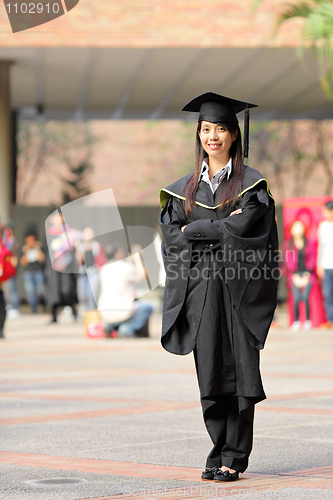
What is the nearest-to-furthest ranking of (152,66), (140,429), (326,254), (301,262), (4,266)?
(140,429)
(4,266)
(326,254)
(301,262)
(152,66)

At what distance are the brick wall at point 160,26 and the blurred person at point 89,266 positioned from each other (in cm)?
450

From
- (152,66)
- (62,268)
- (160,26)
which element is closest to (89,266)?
(62,268)

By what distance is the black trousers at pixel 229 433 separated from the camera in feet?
14.3

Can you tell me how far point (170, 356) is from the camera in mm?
11625

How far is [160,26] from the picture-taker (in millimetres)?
19359

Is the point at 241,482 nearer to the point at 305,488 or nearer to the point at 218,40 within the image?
the point at 305,488

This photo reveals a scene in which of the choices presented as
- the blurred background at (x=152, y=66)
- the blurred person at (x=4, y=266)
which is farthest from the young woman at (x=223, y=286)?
the blurred person at (x=4, y=266)

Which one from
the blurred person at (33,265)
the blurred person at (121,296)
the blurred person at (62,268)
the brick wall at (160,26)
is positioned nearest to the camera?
the blurred person at (121,296)

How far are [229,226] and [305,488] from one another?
1337 millimetres

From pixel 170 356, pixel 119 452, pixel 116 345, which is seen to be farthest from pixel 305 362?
pixel 119 452

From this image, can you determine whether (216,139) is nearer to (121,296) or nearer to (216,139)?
(216,139)

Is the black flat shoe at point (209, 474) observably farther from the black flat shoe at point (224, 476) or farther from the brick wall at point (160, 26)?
the brick wall at point (160, 26)

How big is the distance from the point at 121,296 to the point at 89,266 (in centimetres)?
355

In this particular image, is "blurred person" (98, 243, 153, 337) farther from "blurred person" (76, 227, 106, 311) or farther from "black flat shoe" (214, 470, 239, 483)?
"black flat shoe" (214, 470, 239, 483)
